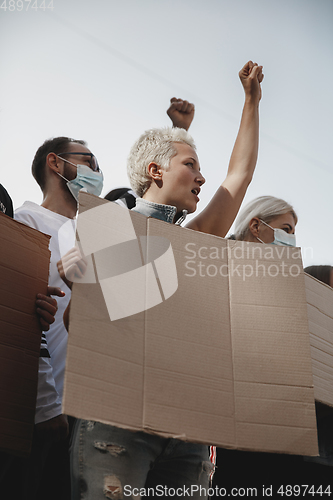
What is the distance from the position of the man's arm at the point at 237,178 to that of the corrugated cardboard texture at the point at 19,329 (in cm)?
70

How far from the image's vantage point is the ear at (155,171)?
6.51 feet

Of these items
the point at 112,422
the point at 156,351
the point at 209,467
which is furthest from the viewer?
the point at 209,467

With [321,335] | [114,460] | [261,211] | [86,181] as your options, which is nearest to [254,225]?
[261,211]

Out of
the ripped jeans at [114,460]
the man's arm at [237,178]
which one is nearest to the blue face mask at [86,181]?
the man's arm at [237,178]

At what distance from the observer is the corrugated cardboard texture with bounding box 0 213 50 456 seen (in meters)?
1.37

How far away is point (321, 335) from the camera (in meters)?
1.66

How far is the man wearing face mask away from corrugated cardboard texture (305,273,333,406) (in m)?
0.83

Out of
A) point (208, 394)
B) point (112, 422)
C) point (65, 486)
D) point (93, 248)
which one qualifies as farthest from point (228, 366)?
point (65, 486)

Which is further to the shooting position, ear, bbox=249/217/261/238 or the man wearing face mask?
ear, bbox=249/217/261/238

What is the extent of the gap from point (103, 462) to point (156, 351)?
0.31 m

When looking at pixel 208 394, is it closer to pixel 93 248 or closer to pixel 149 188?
pixel 93 248

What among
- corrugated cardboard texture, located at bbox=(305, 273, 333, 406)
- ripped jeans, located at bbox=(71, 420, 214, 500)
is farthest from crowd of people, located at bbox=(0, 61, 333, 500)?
corrugated cardboard texture, located at bbox=(305, 273, 333, 406)

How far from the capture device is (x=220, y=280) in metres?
1.47

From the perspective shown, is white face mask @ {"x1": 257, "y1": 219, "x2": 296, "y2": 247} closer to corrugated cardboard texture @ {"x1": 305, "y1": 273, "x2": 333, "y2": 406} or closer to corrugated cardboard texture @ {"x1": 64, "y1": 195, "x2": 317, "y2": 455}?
corrugated cardboard texture @ {"x1": 305, "y1": 273, "x2": 333, "y2": 406}
